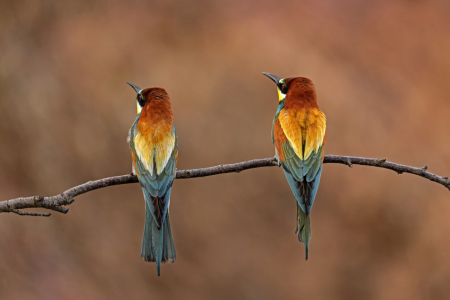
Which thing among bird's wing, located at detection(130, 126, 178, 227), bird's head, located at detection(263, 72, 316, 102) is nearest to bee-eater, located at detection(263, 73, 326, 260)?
bird's head, located at detection(263, 72, 316, 102)

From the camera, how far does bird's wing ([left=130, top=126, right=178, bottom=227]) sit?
0.96m

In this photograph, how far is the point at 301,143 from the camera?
107cm

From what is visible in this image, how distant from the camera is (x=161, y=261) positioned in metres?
0.97

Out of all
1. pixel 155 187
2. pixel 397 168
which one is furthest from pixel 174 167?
pixel 397 168

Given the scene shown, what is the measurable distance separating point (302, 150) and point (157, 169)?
1.32 feet

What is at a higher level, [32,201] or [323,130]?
[323,130]

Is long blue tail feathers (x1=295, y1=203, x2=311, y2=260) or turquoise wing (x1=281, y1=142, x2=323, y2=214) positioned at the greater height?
turquoise wing (x1=281, y1=142, x2=323, y2=214)

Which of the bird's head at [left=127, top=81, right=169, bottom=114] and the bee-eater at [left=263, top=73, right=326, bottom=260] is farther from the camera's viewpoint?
the bird's head at [left=127, top=81, right=169, bottom=114]

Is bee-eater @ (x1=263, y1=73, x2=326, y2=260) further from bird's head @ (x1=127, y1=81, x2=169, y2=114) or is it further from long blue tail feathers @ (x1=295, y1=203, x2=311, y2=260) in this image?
bird's head @ (x1=127, y1=81, x2=169, y2=114)

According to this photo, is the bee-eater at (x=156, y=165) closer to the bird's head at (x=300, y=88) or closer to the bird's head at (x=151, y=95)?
the bird's head at (x=151, y=95)

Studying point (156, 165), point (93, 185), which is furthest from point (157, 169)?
point (93, 185)

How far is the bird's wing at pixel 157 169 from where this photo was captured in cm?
96

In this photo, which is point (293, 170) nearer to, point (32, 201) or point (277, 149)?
point (277, 149)

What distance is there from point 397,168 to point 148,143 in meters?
0.69
